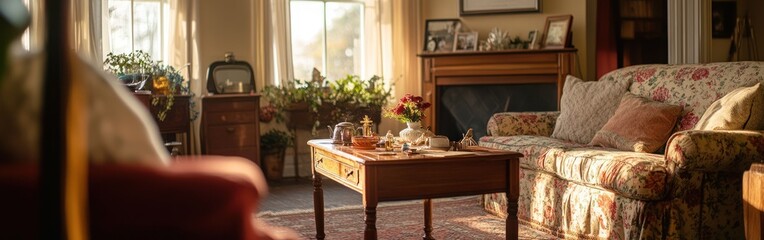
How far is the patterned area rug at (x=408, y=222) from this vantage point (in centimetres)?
410

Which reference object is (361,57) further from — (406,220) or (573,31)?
(406,220)

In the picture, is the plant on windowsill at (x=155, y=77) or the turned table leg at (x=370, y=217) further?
the plant on windowsill at (x=155, y=77)

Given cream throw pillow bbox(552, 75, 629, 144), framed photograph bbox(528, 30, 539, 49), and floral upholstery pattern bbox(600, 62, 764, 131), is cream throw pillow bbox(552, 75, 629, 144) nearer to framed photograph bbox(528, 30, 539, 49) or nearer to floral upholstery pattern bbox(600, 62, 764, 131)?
floral upholstery pattern bbox(600, 62, 764, 131)

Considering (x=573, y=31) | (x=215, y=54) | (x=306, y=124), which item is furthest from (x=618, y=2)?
(x=215, y=54)

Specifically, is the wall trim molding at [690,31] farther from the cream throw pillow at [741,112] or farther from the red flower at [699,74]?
the cream throw pillow at [741,112]

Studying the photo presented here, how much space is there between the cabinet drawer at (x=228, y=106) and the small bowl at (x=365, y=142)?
2.64 m

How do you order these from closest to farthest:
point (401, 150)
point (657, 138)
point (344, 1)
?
point (401, 150) → point (657, 138) → point (344, 1)

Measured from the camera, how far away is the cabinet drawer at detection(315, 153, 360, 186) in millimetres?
3232

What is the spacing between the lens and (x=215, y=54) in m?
6.46

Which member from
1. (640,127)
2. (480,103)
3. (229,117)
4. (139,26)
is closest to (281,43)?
(229,117)

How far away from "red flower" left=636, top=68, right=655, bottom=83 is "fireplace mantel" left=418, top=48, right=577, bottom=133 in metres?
1.68

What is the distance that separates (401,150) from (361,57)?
384 centimetres

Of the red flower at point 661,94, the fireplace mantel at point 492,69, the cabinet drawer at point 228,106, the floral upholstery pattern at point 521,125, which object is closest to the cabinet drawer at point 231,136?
the cabinet drawer at point 228,106

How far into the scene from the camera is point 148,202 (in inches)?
36.7
